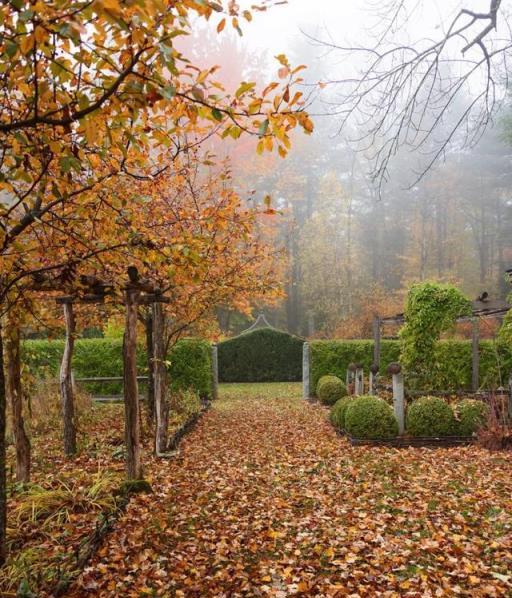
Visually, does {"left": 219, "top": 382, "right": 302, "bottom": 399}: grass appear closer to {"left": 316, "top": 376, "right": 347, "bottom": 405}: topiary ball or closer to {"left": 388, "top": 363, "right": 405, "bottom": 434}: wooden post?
{"left": 316, "top": 376, "right": 347, "bottom": 405}: topiary ball

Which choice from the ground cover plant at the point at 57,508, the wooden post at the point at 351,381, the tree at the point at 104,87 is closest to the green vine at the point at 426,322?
the wooden post at the point at 351,381

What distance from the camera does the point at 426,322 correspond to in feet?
34.1

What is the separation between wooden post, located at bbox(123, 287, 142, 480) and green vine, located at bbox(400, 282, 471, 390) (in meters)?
6.81

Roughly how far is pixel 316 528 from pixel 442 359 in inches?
379

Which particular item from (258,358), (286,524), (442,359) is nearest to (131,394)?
(286,524)

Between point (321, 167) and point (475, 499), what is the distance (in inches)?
1082

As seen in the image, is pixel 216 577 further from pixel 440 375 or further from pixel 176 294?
pixel 440 375

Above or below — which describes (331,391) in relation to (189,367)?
below

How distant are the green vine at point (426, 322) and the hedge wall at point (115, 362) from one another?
204 inches

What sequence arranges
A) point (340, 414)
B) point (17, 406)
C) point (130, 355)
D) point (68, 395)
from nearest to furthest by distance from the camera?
point (17, 406)
point (130, 355)
point (68, 395)
point (340, 414)

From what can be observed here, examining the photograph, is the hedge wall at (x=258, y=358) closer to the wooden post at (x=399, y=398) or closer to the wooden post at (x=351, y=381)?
the wooden post at (x=351, y=381)

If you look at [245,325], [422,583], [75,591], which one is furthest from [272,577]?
[245,325]

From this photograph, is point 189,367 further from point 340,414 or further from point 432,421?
point 432,421

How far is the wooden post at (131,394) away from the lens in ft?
17.6
